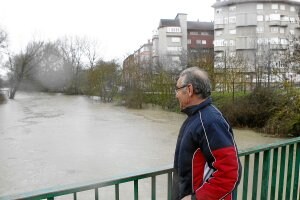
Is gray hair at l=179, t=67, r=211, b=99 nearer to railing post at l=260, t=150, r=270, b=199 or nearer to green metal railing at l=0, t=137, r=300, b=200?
green metal railing at l=0, t=137, r=300, b=200

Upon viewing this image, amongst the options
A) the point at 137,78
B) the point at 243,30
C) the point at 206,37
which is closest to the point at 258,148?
the point at 137,78

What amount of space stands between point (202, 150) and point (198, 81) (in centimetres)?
38

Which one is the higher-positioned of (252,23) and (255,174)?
(252,23)

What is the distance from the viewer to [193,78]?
1.81 meters

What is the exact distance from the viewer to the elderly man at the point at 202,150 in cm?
166

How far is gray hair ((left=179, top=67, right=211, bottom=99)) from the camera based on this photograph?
181cm

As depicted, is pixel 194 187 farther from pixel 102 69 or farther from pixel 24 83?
pixel 24 83

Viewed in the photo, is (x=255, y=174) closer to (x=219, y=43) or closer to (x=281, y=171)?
(x=281, y=171)

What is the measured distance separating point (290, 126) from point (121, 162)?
8314 millimetres

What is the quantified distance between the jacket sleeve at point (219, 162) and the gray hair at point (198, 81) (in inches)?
8.5

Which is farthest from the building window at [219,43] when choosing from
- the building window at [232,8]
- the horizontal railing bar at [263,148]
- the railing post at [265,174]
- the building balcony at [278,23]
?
the railing post at [265,174]

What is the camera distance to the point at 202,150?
5.61ft

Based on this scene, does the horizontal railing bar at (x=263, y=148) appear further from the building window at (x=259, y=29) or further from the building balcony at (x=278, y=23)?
the building balcony at (x=278, y=23)

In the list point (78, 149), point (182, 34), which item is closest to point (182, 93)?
point (78, 149)
